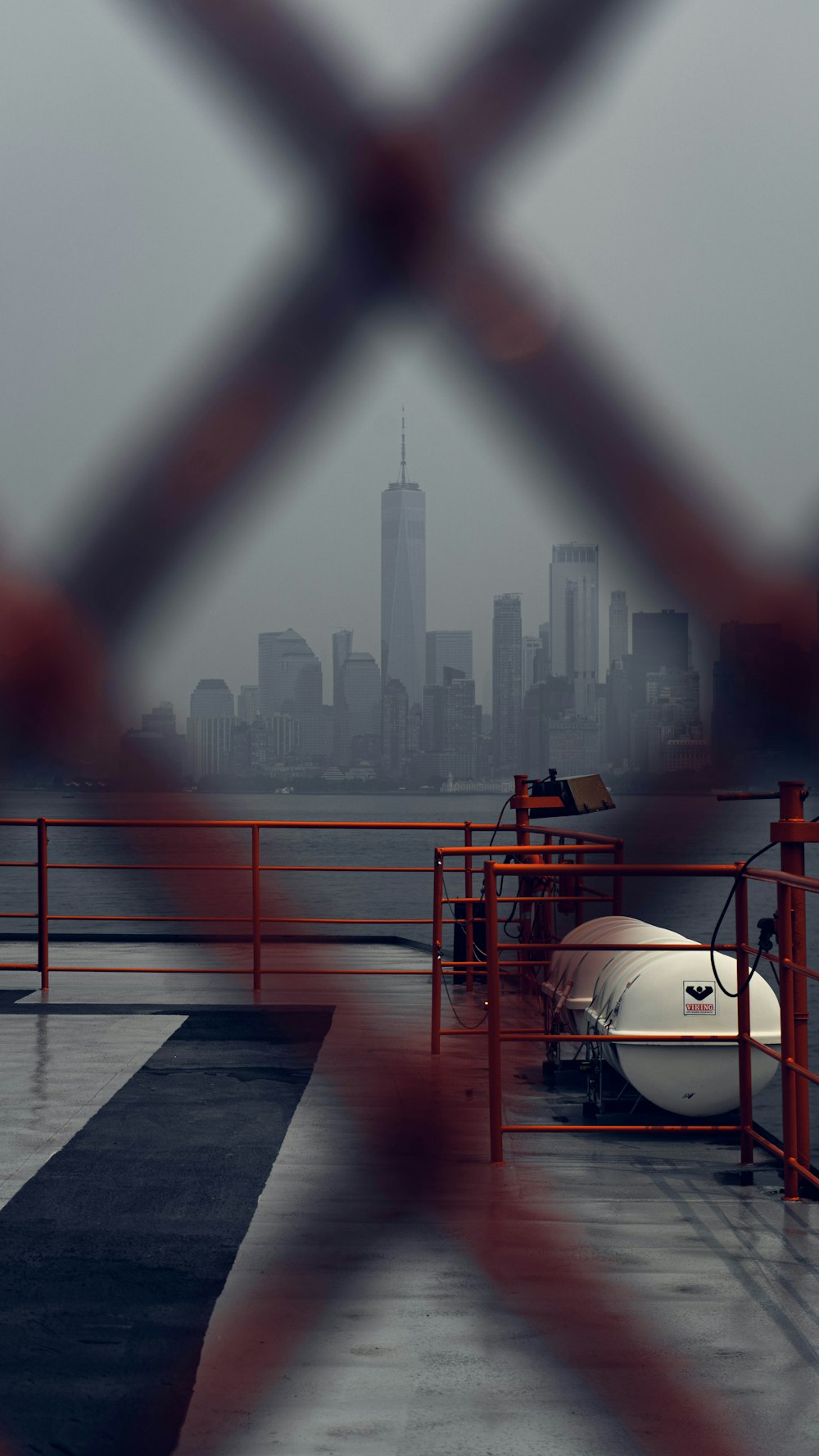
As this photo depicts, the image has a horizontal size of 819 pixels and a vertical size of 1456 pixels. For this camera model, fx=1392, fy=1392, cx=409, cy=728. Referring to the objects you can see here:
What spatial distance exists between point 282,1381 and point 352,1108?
2.63 metres

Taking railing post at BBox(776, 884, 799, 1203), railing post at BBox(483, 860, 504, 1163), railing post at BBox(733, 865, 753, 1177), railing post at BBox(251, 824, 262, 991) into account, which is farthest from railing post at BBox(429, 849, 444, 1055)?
railing post at BBox(776, 884, 799, 1203)

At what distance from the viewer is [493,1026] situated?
175 inches

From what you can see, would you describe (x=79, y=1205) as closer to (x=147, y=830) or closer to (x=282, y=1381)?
(x=282, y=1381)

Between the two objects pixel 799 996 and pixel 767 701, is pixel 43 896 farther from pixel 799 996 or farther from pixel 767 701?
pixel 767 701

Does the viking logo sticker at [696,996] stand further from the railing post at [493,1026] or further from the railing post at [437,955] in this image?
the railing post at [437,955]

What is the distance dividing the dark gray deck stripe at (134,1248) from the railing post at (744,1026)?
1.49 metres

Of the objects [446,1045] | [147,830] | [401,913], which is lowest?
[401,913]

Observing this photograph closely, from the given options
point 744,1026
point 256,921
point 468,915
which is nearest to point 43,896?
point 256,921

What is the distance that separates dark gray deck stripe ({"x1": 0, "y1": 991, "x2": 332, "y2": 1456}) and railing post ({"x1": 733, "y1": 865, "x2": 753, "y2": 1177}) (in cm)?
149

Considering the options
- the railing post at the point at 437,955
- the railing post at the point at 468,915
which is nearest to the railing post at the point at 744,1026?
the railing post at the point at 437,955

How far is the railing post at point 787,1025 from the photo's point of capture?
3.66 m

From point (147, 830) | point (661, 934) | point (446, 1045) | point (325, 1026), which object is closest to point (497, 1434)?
point (147, 830)

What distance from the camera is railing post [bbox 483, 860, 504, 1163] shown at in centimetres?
437

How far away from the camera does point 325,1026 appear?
6.95m
